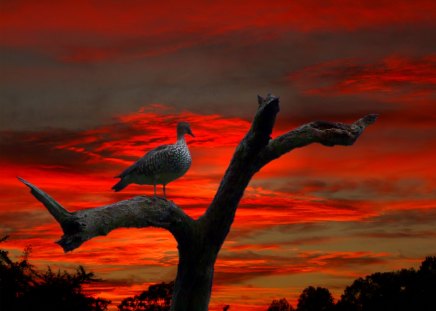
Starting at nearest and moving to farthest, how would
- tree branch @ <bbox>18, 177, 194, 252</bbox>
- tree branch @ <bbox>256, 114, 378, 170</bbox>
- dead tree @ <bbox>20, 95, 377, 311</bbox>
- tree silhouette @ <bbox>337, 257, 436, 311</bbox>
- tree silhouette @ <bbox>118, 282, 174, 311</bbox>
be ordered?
tree branch @ <bbox>18, 177, 194, 252</bbox> < dead tree @ <bbox>20, 95, 377, 311</bbox> < tree branch @ <bbox>256, 114, 378, 170</bbox> < tree silhouette @ <bbox>118, 282, 174, 311</bbox> < tree silhouette @ <bbox>337, 257, 436, 311</bbox>

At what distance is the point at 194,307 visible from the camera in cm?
1239

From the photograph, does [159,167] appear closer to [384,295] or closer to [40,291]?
[40,291]

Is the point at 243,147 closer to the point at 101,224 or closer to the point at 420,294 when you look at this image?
the point at 101,224

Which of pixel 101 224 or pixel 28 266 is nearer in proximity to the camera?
pixel 101 224

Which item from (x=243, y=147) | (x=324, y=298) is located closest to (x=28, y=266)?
(x=243, y=147)

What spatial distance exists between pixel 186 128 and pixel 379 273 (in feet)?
57.5

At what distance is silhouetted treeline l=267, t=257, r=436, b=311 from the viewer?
97.9 ft

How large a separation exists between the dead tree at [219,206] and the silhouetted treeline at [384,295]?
18227mm

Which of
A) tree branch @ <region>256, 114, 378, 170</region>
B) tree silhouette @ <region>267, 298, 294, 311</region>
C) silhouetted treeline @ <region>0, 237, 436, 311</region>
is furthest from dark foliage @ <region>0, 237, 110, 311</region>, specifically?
tree silhouette @ <region>267, 298, 294, 311</region>

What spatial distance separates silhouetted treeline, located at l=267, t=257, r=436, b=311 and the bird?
15694 mm

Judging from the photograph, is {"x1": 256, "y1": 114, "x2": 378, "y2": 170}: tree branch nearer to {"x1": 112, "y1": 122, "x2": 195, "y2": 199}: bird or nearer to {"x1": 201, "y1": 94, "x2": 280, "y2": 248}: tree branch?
{"x1": 201, "y1": 94, "x2": 280, "y2": 248}: tree branch

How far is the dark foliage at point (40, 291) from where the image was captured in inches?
561

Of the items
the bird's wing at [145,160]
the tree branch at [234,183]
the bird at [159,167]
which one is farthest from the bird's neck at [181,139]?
the tree branch at [234,183]

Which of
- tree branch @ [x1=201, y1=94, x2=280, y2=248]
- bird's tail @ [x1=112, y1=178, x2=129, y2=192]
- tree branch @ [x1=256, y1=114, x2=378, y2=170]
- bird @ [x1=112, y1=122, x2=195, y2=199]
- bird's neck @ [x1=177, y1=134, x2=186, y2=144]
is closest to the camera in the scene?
tree branch @ [x1=201, y1=94, x2=280, y2=248]
